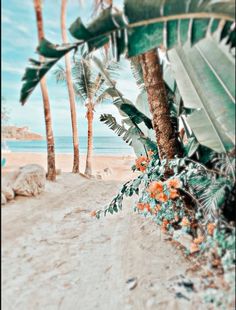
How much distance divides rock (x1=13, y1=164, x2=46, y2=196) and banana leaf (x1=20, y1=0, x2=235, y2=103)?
0.19 metres

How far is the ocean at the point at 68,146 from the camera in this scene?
671 mm

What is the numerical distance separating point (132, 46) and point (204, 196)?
2.04 feet

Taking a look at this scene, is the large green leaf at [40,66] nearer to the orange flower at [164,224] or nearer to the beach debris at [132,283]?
the beach debris at [132,283]

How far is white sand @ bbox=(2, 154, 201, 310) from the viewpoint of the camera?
24.9 inches

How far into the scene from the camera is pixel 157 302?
760 millimetres

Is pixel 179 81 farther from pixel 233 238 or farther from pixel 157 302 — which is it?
pixel 157 302

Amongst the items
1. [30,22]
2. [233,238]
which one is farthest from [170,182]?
[30,22]

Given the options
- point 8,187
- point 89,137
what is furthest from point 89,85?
point 8,187

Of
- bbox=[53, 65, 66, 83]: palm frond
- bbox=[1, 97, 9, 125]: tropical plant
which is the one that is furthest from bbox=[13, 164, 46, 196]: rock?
bbox=[53, 65, 66, 83]: palm frond

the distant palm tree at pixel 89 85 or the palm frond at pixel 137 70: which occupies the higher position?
the palm frond at pixel 137 70

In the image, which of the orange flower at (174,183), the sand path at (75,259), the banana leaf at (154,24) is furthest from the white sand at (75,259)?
the banana leaf at (154,24)

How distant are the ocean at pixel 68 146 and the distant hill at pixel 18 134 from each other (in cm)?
1

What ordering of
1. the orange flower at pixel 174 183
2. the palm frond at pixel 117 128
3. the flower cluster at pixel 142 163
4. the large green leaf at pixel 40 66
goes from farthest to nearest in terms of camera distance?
the palm frond at pixel 117 128 → the flower cluster at pixel 142 163 → the orange flower at pixel 174 183 → the large green leaf at pixel 40 66

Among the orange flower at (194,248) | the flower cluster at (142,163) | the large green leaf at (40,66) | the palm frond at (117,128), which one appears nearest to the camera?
the large green leaf at (40,66)
